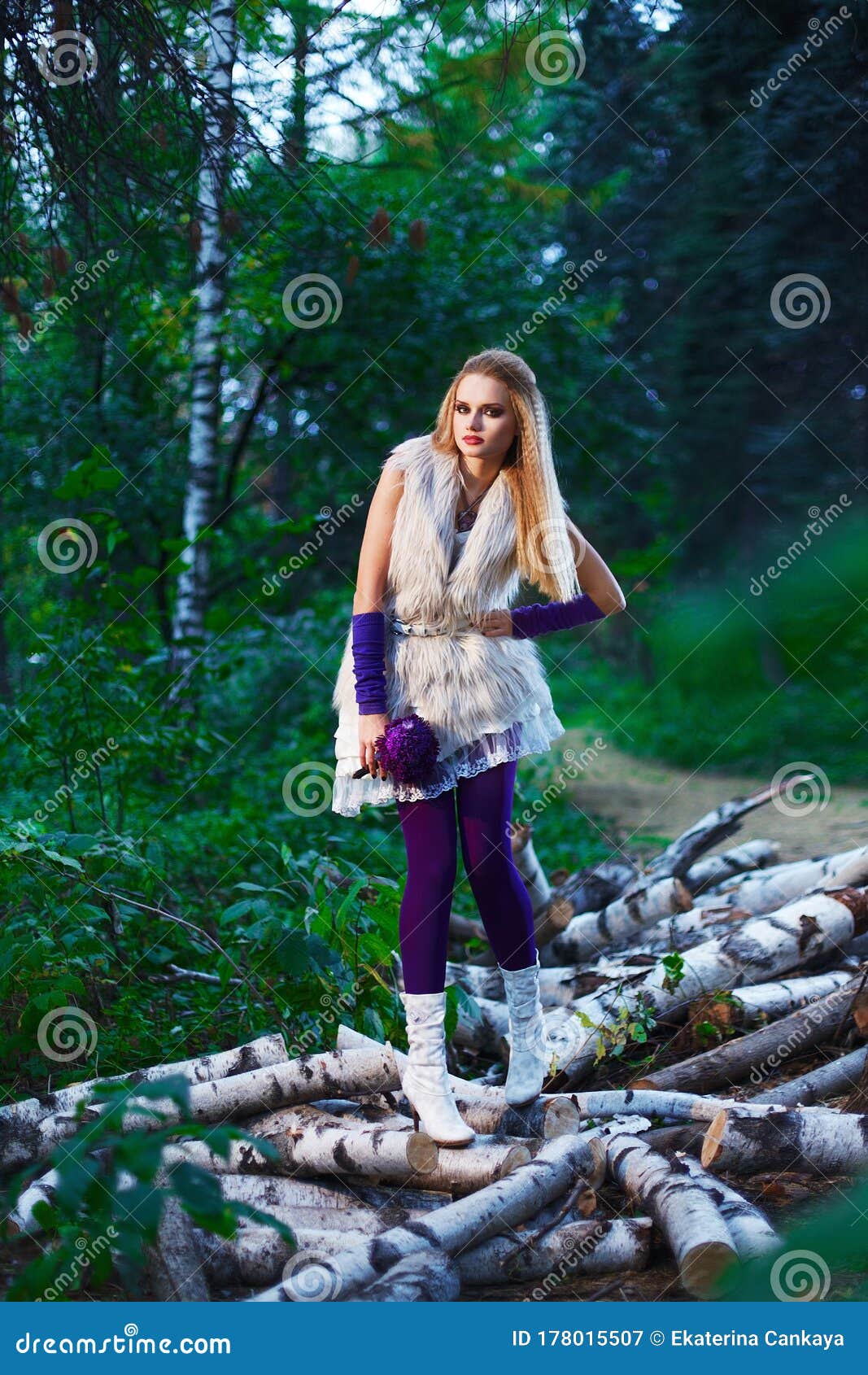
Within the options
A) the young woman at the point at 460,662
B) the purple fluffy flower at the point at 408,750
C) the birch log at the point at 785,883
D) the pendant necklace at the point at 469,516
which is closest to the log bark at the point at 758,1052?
the young woman at the point at 460,662

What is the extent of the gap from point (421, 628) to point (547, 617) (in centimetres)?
33

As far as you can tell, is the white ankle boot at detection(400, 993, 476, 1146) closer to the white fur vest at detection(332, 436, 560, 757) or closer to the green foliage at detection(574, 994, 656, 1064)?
the white fur vest at detection(332, 436, 560, 757)

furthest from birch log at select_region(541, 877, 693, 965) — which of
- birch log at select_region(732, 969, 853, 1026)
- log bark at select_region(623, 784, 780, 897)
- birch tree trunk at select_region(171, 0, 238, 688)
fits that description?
birch tree trunk at select_region(171, 0, 238, 688)

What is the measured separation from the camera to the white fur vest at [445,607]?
8.89 ft

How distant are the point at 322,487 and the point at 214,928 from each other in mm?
5089

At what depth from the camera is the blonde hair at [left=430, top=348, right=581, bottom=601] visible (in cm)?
275

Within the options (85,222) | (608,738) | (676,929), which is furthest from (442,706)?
(608,738)

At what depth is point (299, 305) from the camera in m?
7.48

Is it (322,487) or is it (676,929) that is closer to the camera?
(676,929)

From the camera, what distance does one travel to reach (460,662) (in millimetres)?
2752

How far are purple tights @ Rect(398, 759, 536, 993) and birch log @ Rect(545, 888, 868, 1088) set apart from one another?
69 cm

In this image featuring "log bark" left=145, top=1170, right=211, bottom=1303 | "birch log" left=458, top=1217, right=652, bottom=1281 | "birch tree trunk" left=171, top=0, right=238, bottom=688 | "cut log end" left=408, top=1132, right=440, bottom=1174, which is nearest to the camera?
"log bark" left=145, top=1170, right=211, bottom=1303

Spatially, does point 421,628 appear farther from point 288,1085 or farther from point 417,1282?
point 417,1282
